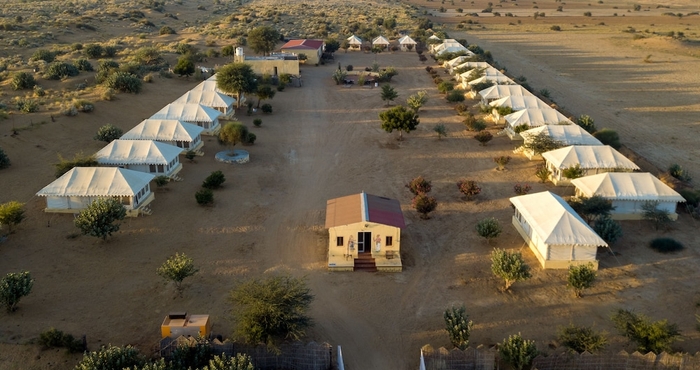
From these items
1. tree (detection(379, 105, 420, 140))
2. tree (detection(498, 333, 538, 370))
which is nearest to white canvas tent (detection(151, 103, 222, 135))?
tree (detection(379, 105, 420, 140))

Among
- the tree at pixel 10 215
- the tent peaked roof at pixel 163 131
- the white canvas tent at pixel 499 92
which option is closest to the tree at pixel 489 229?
the tent peaked roof at pixel 163 131

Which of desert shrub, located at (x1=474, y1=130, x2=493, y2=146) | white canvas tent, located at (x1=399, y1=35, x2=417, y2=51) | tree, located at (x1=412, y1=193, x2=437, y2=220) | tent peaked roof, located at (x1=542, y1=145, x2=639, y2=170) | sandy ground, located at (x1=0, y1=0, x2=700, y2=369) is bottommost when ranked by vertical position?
sandy ground, located at (x1=0, y1=0, x2=700, y2=369)

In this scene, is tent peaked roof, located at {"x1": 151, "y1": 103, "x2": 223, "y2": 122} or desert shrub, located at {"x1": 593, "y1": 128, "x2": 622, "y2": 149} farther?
tent peaked roof, located at {"x1": 151, "y1": 103, "x2": 223, "y2": 122}

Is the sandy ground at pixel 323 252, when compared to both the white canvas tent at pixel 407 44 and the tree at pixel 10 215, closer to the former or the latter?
the tree at pixel 10 215

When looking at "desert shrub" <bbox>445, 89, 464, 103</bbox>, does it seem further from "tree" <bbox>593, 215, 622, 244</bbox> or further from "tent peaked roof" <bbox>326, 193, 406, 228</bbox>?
"tree" <bbox>593, 215, 622, 244</bbox>

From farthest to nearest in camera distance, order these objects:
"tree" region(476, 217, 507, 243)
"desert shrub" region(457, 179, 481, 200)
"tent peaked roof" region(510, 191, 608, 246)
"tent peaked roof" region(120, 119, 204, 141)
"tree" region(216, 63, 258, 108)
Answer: "tree" region(216, 63, 258, 108) < "tent peaked roof" region(120, 119, 204, 141) < "desert shrub" region(457, 179, 481, 200) < "tree" region(476, 217, 507, 243) < "tent peaked roof" region(510, 191, 608, 246)

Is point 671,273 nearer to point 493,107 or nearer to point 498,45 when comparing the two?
point 493,107
